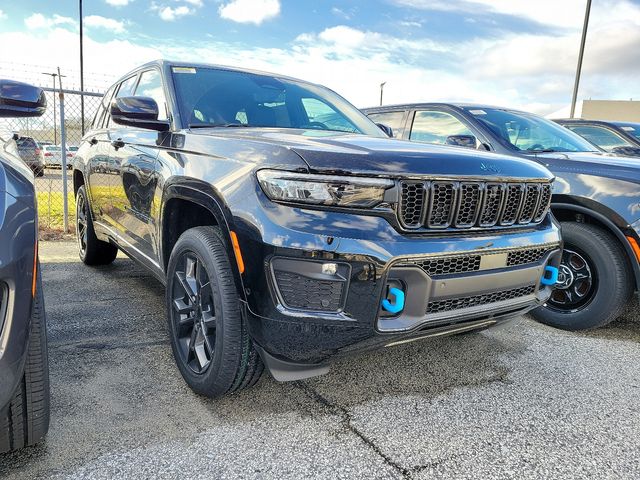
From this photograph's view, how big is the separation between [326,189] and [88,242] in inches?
146

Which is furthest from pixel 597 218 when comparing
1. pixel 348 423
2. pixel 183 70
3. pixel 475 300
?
pixel 183 70

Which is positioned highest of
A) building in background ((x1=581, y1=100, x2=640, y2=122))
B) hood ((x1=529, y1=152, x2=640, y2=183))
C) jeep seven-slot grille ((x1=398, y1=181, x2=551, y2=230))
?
building in background ((x1=581, y1=100, x2=640, y2=122))

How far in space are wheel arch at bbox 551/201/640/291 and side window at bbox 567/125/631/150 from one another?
3.53m

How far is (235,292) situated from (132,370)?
1043 mm

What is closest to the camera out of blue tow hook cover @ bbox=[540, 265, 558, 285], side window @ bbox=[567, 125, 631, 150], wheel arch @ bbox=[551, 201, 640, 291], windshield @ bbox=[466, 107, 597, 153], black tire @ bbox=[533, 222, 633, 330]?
blue tow hook cover @ bbox=[540, 265, 558, 285]

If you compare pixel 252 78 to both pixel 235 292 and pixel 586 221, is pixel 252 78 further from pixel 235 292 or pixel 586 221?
pixel 586 221

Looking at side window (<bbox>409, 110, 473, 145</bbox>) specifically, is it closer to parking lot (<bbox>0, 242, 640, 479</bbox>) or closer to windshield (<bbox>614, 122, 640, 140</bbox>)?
parking lot (<bbox>0, 242, 640, 479</bbox>)

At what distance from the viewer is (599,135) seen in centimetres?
695

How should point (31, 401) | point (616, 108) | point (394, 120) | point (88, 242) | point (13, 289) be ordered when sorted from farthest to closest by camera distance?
point (616, 108) < point (394, 120) < point (88, 242) < point (31, 401) < point (13, 289)

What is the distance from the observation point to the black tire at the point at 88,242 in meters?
4.82

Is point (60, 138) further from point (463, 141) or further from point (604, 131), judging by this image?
point (604, 131)

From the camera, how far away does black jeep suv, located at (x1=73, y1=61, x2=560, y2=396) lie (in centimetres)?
196

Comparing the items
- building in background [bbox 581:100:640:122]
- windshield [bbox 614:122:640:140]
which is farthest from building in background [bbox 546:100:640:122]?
windshield [bbox 614:122:640:140]

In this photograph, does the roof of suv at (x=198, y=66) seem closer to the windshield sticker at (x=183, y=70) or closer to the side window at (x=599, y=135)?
the windshield sticker at (x=183, y=70)
